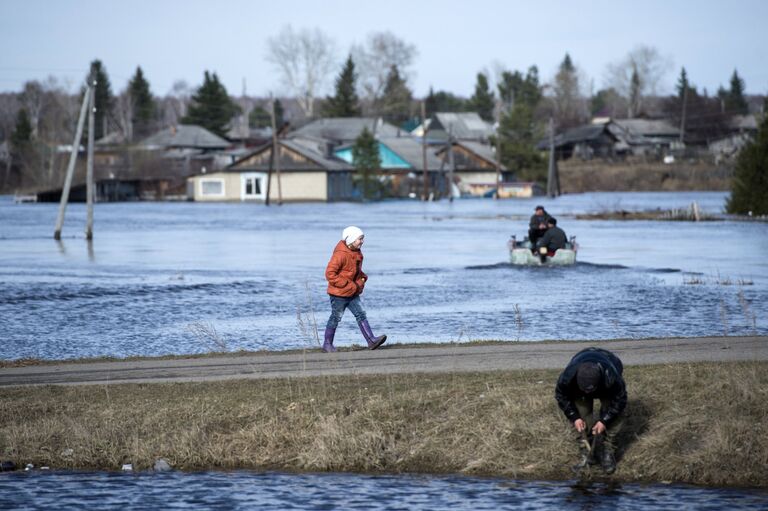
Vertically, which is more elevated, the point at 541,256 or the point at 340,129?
the point at 340,129

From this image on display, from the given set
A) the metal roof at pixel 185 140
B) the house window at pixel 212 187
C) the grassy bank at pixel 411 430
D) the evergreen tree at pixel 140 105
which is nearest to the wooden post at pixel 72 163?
the grassy bank at pixel 411 430

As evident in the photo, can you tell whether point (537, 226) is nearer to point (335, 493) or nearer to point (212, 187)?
point (335, 493)

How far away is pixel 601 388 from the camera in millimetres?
11414

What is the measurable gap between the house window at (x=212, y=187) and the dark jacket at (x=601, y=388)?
108 metres

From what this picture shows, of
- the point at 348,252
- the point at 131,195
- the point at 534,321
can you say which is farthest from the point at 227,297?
the point at 131,195

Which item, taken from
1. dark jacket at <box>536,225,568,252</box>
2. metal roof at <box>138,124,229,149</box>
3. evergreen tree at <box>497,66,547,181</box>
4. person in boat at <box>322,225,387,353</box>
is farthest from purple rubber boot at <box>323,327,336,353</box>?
metal roof at <box>138,124,229,149</box>

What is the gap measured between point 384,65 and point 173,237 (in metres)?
120

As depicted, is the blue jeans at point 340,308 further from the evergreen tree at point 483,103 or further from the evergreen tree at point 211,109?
the evergreen tree at point 483,103

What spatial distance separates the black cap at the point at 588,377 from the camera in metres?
11.2

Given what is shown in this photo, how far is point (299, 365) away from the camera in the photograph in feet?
52.9

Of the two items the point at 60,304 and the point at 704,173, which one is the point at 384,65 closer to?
the point at 704,173

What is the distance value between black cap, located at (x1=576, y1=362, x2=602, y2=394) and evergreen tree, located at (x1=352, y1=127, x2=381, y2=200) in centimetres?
10205

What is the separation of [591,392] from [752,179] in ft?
207

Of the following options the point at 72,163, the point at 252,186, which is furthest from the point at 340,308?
the point at 252,186
